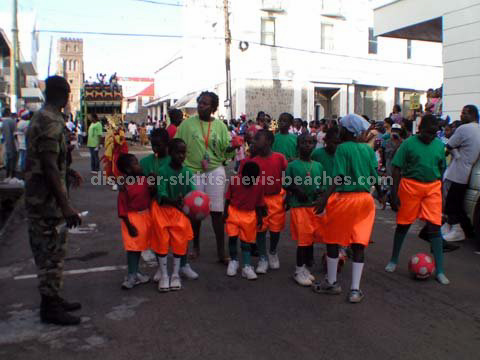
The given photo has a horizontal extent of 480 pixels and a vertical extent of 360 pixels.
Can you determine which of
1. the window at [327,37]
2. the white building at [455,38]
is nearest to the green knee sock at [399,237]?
the white building at [455,38]

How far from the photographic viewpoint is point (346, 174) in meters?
5.01

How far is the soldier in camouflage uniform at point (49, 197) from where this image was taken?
14.1ft

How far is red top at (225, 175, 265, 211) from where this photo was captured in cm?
587

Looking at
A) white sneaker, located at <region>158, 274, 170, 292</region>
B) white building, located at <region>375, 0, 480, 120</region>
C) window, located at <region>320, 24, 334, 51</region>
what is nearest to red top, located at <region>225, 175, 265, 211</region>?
white sneaker, located at <region>158, 274, 170, 292</region>

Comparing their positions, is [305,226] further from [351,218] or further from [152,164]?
[152,164]

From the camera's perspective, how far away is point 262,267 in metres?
6.09

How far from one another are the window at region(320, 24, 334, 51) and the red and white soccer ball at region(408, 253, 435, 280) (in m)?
26.5

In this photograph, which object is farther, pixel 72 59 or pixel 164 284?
pixel 72 59

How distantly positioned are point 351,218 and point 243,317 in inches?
53.4

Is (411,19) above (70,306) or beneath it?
above

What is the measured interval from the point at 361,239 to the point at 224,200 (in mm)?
1895

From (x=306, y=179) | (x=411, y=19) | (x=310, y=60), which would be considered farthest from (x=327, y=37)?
(x=306, y=179)

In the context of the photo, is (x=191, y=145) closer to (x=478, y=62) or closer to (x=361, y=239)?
(x=361, y=239)

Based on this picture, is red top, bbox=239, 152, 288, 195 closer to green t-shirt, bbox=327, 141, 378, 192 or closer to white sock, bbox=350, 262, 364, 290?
green t-shirt, bbox=327, 141, 378, 192
